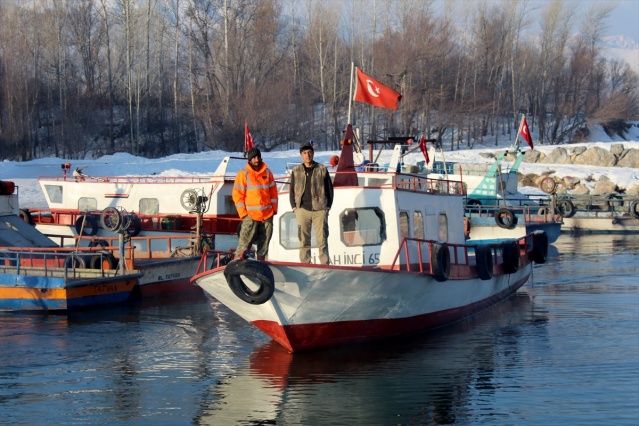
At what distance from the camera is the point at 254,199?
1400cm

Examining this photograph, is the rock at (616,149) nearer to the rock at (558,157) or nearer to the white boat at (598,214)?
the rock at (558,157)

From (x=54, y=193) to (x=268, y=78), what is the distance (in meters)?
35.8

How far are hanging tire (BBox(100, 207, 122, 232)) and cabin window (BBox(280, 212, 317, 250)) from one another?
29.8 ft

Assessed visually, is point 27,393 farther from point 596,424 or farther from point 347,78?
point 347,78

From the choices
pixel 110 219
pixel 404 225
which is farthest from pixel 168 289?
pixel 404 225

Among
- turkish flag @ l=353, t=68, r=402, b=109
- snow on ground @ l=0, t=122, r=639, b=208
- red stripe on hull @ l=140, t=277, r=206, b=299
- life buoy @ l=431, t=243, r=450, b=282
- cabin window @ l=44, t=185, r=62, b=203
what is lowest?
red stripe on hull @ l=140, t=277, r=206, b=299

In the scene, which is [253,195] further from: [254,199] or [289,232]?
[289,232]

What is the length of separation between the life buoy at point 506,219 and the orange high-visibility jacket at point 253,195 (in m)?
19.2

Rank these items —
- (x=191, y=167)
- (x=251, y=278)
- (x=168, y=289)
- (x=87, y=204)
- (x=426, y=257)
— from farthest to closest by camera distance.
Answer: (x=191, y=167) → (x=87, y=204) → (x=168, y=289) → (x=426, y=257) → (x=251, y=278)

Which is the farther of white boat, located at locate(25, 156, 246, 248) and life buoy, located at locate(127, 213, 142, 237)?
white boat, located at locate(25, 156, 246, 248)

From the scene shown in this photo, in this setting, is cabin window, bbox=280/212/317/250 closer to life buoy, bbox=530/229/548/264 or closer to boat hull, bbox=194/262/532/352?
boat hull, bbox=194/262/532/352

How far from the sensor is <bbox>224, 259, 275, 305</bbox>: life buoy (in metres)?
13.2

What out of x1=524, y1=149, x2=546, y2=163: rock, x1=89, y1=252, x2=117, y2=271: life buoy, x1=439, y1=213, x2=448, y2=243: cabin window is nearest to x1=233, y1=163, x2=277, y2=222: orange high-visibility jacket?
x1=439, y1=213, x2=448, y2=243: cabin window

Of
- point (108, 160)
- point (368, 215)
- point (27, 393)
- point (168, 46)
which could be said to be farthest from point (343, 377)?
point (168, 46)
